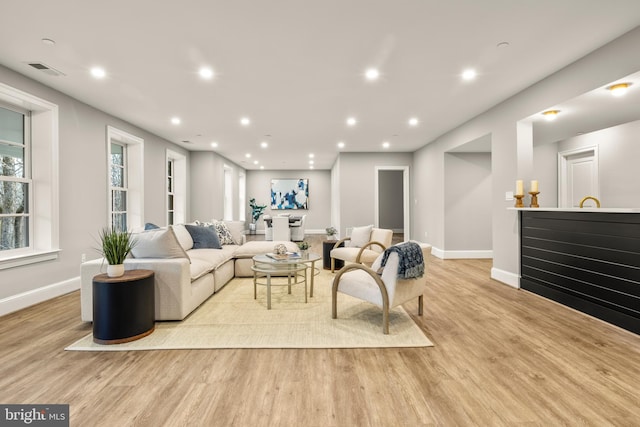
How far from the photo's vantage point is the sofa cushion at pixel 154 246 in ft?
10.2

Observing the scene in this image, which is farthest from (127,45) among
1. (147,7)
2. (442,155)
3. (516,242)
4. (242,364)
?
(442,155)

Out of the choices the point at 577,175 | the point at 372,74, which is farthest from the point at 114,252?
the point at 577,175

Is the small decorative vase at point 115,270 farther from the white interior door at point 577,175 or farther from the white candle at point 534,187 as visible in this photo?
the white interior door at point 577,175

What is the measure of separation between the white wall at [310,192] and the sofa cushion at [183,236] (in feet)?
26.5

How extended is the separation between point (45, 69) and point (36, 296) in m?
2.54

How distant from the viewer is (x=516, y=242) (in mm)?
4316

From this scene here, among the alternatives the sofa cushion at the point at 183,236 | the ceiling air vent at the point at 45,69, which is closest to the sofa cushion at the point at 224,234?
the sofa cushion at the point at 183,236

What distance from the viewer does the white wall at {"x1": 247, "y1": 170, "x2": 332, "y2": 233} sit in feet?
41.8

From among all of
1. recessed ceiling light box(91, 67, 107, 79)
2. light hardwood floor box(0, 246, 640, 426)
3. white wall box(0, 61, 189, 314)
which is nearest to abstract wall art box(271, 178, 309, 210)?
white wall box(0, 61, 189, 314)

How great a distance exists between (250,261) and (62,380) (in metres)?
2.87

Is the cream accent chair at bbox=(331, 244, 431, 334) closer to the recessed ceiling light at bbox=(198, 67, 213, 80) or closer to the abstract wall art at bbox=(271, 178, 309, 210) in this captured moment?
the recessed ceiling light at bbox=(198, 67, 213, 80)

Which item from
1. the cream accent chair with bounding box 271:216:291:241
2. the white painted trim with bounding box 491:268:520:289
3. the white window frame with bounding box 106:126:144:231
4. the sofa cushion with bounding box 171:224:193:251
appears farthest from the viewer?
the cream accent chair with bounding box 271:216:291:241

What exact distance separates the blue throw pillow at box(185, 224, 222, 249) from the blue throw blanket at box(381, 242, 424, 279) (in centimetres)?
291

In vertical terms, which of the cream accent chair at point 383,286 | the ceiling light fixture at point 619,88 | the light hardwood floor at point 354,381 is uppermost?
the ceiling light fixture at point 619,88
